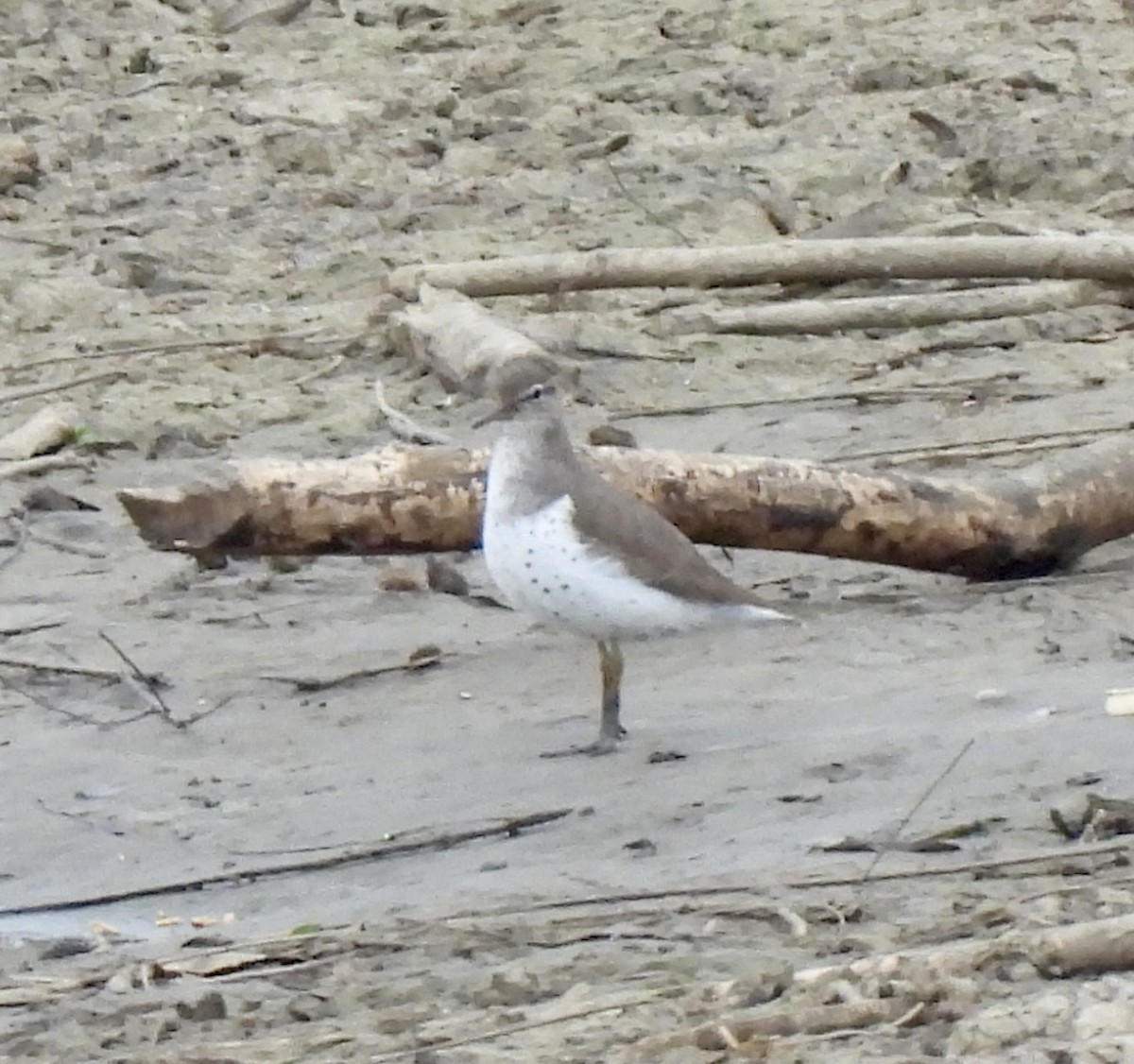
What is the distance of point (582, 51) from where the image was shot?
44.3 feet

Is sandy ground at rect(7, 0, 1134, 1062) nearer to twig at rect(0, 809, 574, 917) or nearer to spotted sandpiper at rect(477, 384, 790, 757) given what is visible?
twig at rect(0, 809, 574, 917)

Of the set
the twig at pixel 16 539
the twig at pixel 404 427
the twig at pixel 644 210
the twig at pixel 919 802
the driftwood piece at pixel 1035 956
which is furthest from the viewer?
the twig at pixel 644 210

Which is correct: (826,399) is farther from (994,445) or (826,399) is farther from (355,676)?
(355,676)

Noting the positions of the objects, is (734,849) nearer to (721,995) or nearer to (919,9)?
(721,995)

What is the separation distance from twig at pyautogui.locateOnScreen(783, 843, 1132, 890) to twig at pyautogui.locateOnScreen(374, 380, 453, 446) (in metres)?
4.36

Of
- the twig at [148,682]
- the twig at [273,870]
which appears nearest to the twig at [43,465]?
the twig at [148,682]

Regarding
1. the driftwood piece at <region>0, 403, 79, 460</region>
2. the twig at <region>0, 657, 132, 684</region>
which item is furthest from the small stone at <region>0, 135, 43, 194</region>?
the twig at <region>0, 657, 132, 684</region>

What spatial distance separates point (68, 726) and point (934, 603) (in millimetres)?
2346

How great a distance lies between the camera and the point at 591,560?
6105 mm

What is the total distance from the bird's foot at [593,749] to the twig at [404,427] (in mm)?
2838

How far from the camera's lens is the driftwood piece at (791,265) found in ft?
32.5

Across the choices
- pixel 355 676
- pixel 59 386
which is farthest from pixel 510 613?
pixel 59 386

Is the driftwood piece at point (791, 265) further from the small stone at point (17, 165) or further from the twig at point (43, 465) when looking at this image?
the small stone at point (17, 165)

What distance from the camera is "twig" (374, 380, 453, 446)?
8.93 meters
